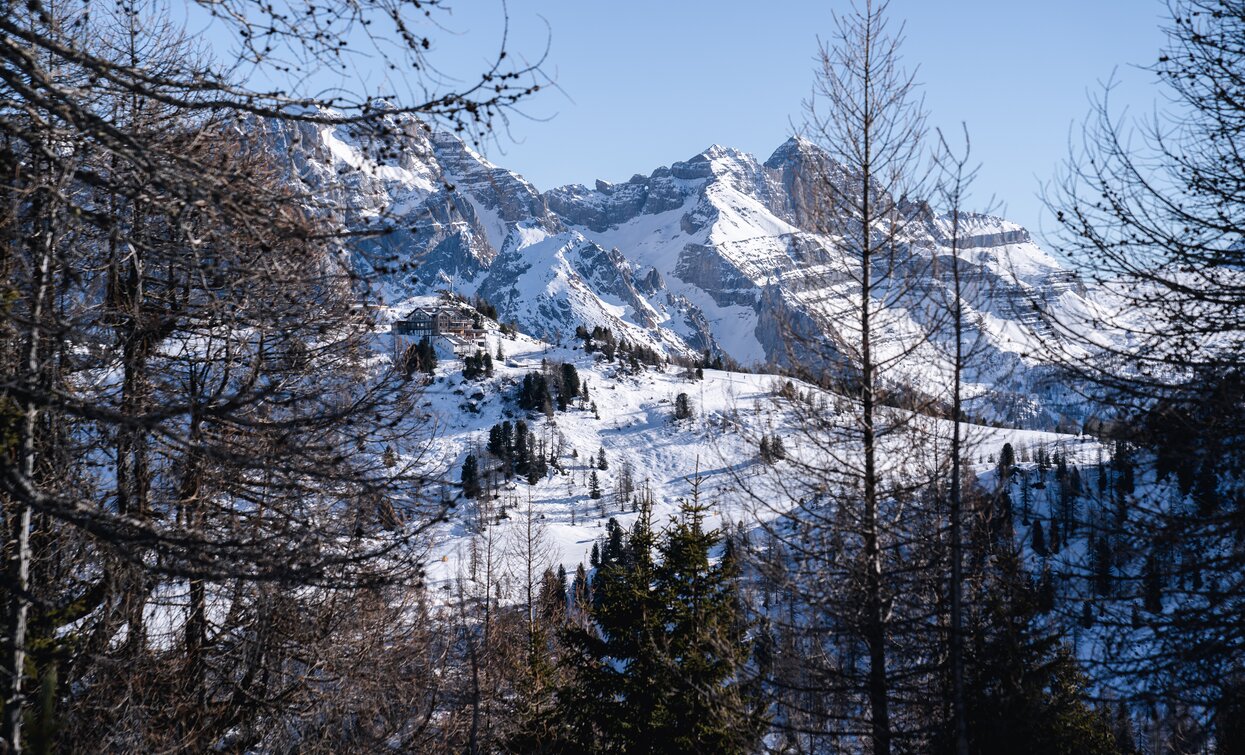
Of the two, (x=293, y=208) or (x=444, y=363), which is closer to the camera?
(x=293, y=208)

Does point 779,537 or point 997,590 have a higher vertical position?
point 779,537

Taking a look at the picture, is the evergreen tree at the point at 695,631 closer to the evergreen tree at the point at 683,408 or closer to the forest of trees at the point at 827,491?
the forest of trees at the point at 827,491

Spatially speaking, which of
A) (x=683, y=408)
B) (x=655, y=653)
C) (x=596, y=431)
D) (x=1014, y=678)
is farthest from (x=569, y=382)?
(x=1014, y=678)

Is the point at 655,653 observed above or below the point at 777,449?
below

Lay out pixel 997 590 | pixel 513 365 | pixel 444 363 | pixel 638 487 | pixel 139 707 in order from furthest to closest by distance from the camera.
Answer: pixel 513 365 < pixel 444 363 < pixel 638 487 < pixel 997 590 < pixel 139 707

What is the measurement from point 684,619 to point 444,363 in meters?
115

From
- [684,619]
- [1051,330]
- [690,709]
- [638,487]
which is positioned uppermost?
[1051,330]

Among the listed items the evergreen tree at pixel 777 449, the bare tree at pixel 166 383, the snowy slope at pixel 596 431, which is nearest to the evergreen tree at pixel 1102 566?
the evergreen tree at pixel 777 449

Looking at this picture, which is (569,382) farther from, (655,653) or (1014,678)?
(1014,678)

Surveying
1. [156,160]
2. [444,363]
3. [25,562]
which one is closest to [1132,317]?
[156,160]

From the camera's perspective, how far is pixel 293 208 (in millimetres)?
4145

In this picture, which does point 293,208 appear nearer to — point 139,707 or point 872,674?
point 139,707

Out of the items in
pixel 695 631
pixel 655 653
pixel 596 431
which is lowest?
pixel 596 431

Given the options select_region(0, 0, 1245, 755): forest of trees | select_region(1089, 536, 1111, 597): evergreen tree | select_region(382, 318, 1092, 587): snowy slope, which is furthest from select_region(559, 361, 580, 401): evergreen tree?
select_region(1089, 536, 1111, 597): evergreen tree
